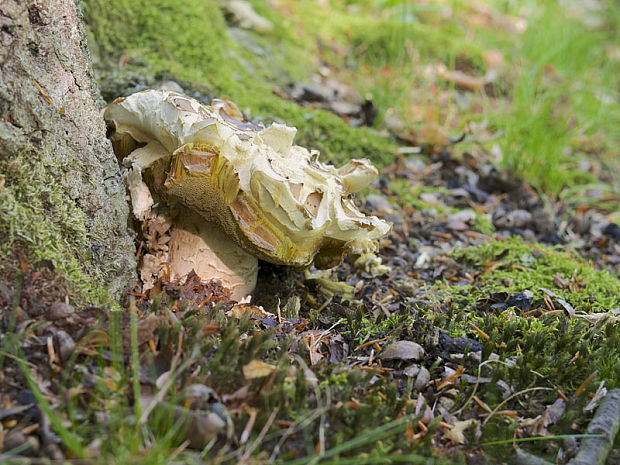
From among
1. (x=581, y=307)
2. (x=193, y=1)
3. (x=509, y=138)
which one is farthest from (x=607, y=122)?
(x=193, y=1)

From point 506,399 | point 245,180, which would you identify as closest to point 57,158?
point 245,180

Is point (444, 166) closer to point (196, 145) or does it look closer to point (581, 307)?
point (581, 307)

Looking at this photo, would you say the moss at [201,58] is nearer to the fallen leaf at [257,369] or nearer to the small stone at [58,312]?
the small stone at [58,312]

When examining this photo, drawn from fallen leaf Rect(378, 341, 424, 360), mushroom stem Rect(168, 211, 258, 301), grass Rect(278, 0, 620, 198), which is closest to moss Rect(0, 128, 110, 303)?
mushroom stem Rect(168, 211, 258, 301)

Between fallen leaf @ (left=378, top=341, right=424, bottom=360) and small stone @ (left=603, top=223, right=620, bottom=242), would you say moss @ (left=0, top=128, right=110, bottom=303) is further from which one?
small stone @ (left=603, top=223, right=620, bottom=242)

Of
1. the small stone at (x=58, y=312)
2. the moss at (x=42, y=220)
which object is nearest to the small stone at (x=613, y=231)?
the moss at (x=42, y=220)
